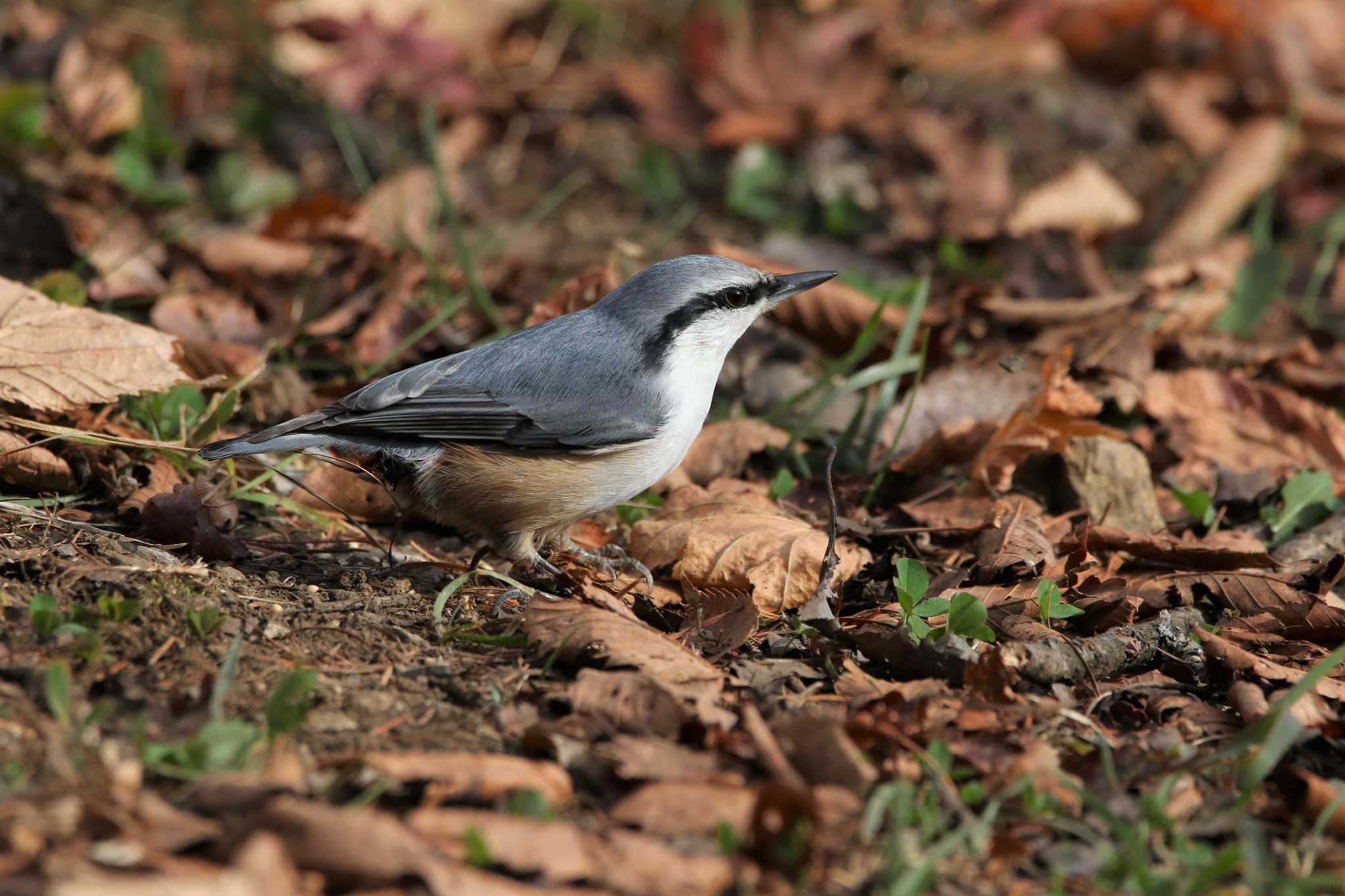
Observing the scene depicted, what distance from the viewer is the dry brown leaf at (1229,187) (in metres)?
6.51

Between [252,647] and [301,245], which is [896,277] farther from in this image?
[252,647]

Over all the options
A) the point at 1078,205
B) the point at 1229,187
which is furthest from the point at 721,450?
the point at 1229,187

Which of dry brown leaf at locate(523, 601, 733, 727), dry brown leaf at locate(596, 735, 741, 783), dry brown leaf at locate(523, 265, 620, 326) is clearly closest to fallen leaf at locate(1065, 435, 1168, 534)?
dry brown leaf at locate(523, 601, 733, 727)

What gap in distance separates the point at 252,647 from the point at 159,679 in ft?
0.87

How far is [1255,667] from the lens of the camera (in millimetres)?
3301

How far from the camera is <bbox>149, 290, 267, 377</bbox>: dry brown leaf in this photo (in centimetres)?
481

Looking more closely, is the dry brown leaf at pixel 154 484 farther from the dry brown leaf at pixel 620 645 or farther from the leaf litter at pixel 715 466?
the dry brown leaf at pixel 620 645

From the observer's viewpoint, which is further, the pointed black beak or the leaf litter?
the pointed black beak

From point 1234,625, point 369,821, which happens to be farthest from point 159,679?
point 1234,625

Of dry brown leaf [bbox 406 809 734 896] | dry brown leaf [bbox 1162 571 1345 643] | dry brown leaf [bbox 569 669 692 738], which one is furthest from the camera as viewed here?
dry brown leaf [bbox 1162 571 1345 643]

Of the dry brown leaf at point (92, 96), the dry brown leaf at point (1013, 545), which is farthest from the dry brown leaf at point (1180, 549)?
the dry brown leaf at point (92, 96)

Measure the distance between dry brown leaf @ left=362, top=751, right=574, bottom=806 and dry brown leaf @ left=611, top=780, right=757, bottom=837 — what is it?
0.46ft

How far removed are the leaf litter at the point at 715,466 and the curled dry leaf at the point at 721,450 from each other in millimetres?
18

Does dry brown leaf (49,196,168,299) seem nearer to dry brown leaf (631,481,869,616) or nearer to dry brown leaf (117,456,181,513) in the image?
dry brown leaf (117,456,181,513)
